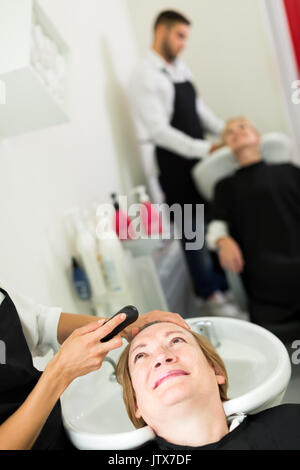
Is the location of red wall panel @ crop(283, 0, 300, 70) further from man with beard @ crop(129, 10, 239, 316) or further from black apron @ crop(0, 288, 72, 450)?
black apron @ crop(0, 288, 72, 450)

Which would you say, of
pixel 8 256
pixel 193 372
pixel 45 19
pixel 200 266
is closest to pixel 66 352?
pixel 193 372

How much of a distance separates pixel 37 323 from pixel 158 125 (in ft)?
5.32

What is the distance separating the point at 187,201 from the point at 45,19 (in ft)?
4.73

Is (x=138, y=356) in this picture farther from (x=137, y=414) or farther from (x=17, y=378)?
(x=17, y=378)

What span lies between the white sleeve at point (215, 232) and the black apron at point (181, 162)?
50 centimetres

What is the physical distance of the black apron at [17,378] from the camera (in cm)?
85

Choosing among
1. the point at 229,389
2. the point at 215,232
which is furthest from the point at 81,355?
the point at 215,232

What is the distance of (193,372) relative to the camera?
89cm

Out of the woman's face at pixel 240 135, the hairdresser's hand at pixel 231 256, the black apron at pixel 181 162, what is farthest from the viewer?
the black apron at pixel 181 162

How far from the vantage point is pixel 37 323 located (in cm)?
105

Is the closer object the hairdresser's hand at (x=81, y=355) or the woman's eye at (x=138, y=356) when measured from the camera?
the hairdresser's hand at (x=81, y=355)
